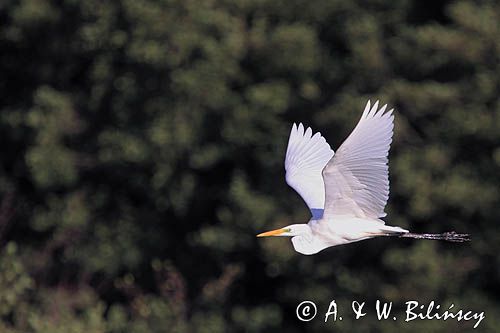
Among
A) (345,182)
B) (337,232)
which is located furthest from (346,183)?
(337,232)

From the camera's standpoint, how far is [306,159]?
19.8ft

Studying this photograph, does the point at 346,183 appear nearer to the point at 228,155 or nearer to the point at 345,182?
the point at 345,182

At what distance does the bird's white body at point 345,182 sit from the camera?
4.92m

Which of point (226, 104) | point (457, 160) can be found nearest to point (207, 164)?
point (226, 104)

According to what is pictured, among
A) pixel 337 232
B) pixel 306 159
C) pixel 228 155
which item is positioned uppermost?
pixel 228 155

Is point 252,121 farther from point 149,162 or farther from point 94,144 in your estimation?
point 94,144

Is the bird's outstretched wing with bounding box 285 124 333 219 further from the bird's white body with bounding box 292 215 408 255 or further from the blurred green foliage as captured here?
the blurred green foliage

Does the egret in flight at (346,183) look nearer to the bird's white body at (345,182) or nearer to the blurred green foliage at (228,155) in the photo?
the bird's white body at (345,182)

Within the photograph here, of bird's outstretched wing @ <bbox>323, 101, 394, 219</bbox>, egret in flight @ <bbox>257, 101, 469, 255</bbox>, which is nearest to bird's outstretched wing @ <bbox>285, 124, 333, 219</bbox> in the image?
egret in flight @ <bbox>257, 101, 469, 255</bbox>

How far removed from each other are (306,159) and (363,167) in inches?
42.5

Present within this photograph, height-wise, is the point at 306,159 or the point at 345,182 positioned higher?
the point at 306,159

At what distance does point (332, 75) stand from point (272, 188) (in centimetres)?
132

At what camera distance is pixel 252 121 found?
456 inches

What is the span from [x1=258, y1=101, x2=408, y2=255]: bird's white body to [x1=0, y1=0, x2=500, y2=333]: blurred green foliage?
2762 millimetres
